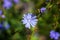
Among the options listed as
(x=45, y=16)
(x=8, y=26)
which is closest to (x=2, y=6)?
(x=8, y=26)

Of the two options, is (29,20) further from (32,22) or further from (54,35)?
(54,35)

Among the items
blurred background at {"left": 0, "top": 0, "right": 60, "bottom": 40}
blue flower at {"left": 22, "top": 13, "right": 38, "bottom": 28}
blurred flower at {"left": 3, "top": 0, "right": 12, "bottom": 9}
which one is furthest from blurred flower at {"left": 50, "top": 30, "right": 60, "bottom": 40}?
blurred flower at {"left": 3, "top": 0, "right": 12, "bottom": 9}

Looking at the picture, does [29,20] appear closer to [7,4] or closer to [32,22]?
[32,22]

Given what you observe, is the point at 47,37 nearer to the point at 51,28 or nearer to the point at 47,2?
the point at 51,28

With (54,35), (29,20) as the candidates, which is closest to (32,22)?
(29,20)

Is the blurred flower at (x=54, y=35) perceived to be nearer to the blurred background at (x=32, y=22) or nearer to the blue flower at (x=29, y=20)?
the blurred background at (x=32, y=22)

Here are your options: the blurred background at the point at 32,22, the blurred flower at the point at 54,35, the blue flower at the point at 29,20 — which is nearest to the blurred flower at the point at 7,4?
the blurred background at the point at 32,22

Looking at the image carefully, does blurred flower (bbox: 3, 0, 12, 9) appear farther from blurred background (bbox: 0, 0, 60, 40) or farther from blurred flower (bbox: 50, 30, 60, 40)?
blurred flower (bbox: 50, 30, 60, 40)

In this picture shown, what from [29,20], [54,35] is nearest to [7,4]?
[29,20]

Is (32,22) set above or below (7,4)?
below

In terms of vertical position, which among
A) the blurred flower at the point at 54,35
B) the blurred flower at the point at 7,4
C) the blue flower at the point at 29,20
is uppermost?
the blurred flower at the point at 7,4
